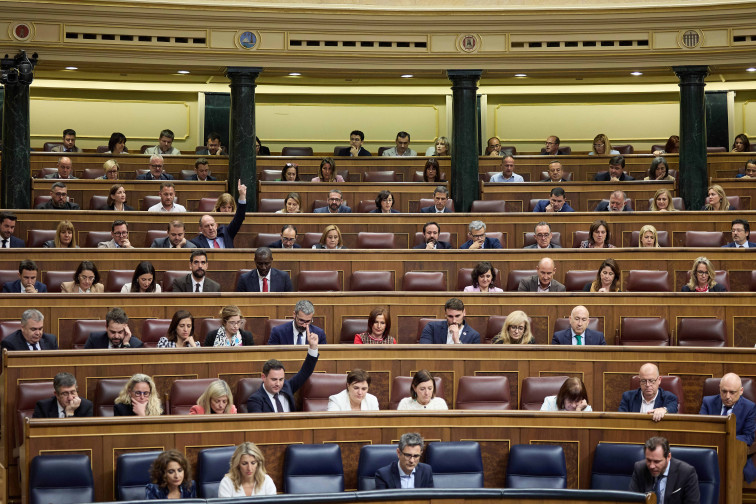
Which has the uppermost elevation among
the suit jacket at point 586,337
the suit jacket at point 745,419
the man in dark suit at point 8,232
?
the man in dark suit at point 8,232

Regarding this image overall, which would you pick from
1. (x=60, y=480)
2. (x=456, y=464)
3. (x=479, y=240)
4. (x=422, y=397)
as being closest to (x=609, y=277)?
(x=479, y=240)

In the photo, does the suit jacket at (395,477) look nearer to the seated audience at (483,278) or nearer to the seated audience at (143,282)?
the seated audience at (483,278)

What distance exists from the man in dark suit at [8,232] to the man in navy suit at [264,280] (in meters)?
1.82

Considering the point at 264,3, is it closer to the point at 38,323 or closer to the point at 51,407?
the point at 38,323

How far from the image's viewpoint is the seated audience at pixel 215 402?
18.0 feet

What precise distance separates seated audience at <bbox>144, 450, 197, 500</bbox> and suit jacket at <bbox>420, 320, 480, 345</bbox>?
6.69 feet

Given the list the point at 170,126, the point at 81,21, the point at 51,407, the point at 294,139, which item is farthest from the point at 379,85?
the point at 51,407

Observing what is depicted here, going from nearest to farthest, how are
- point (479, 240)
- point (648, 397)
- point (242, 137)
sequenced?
point (648, 397), point (479, 240), point (242, 137)

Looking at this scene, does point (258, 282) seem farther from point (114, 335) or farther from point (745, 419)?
point (745, 419)

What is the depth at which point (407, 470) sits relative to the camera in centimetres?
500

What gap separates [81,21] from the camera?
31.2ft

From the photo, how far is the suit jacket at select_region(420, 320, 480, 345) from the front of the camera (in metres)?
6.44

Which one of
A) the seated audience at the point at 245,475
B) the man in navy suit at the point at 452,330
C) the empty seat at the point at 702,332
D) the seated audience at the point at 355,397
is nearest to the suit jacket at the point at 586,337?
the man in navy suit at the point at 452,330

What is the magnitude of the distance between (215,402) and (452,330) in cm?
157
